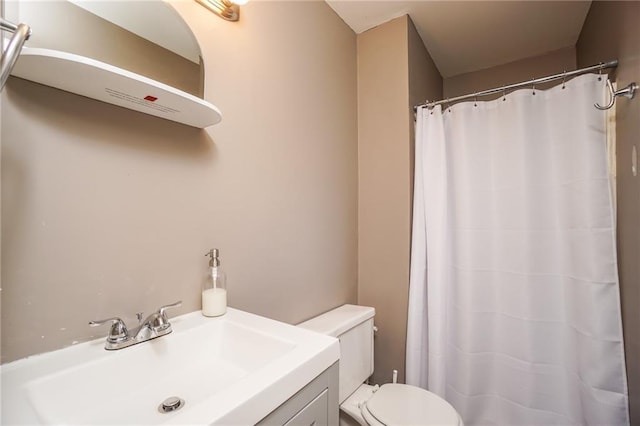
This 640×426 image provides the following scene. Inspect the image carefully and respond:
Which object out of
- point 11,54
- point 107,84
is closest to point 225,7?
point 107,84

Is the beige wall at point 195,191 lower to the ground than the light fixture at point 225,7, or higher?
lower

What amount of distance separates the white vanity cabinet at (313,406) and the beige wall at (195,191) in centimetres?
49

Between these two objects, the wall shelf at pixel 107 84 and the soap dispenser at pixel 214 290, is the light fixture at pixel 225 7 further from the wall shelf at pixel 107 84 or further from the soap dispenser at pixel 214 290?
the soap dispenser at pixel 214 290

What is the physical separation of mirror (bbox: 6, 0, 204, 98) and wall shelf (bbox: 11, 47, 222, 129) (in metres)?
0.09

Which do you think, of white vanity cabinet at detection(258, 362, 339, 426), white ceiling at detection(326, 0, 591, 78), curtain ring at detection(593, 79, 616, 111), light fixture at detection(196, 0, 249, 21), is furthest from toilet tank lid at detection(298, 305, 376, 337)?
white ceiling at detection(326, 0, 591, 78)

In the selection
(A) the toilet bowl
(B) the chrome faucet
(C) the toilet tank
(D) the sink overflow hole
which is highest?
(B) the chrome faucet

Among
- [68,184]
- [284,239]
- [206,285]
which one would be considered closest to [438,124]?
[284,239]

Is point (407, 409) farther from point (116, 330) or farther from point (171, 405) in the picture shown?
point (116, 330)

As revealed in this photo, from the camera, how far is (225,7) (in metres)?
1.07

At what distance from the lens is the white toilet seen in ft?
4.00

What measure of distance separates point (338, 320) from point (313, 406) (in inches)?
27.8

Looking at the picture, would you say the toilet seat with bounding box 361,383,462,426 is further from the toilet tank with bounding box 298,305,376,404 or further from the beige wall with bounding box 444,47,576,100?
the beige wall with bounding box 444,47,576,100

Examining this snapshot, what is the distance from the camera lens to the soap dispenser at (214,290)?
3.09 ft

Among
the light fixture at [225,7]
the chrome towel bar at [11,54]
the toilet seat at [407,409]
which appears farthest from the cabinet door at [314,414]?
the light fixture at [225,7]
